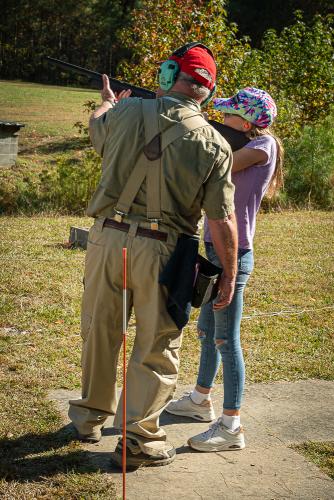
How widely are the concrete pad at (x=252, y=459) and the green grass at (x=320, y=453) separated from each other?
62 millimetres

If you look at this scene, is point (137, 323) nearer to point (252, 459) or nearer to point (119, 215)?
point (119, 215)

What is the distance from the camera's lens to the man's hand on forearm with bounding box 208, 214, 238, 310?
3.99 metres

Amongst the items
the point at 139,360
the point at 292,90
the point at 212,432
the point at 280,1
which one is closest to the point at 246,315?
the point at 212,432

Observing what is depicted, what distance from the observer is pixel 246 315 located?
7.25 meters

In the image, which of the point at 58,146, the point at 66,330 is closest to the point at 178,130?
the point at 66,330

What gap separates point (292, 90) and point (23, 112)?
691 centimetres

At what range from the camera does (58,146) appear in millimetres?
16938

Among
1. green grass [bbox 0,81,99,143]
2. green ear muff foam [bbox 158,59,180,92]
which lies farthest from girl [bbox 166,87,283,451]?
green grass [bbox 0,81,99,143]

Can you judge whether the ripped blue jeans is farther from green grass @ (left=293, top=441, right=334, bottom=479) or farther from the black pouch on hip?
green grass @ (left=293, top=441, right=334, bottom=479)

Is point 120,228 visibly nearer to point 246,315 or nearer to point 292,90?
point 246,315

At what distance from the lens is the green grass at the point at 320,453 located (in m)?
4.33

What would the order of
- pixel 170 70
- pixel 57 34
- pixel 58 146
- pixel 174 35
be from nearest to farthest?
pixel 170 70 → pixel 174 35 → pixel 58 146 → pixel 57 34

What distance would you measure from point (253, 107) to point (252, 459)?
1997mm

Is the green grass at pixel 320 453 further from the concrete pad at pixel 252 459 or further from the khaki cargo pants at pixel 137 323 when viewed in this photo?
the khaki cargo pants at pixel 137 323
